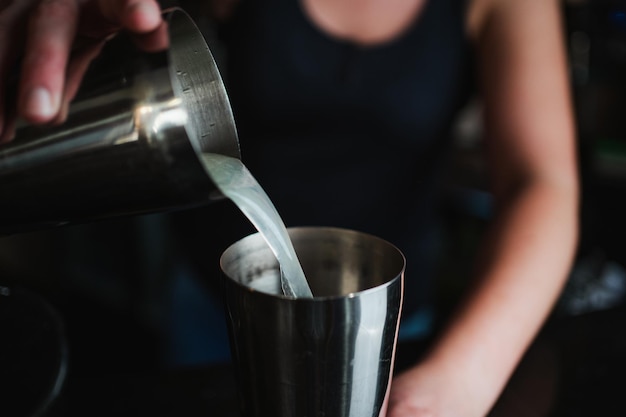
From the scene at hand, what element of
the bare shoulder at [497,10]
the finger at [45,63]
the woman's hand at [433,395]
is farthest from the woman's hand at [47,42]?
the bare shoulder at [497,10]

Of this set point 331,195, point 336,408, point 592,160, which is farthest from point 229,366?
point 592,160

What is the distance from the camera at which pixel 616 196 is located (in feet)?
7.38

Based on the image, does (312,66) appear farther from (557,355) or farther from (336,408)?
(336,408)

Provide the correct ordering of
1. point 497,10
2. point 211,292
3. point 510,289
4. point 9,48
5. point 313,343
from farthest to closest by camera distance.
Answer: point 211,292
point 497,10
point 510,289
point 9,48
point 313,343

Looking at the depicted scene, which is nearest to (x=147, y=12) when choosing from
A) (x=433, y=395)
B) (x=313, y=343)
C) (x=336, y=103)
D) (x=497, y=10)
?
(x=313, y=343)

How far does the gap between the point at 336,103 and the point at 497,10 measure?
1.03ft

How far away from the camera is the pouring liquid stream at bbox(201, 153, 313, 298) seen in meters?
0.52

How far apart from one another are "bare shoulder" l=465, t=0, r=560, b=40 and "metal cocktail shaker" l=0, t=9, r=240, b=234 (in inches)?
27.3

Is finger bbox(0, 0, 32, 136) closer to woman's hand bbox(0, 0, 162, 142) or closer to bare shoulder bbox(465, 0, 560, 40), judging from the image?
woman's hand bbox(0, 0, 162, 142)

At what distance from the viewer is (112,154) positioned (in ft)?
1.60

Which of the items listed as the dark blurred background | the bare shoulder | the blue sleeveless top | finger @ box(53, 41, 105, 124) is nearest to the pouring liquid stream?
finger @ box(53, 41, 105, 124)

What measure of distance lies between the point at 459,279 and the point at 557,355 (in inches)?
68.5

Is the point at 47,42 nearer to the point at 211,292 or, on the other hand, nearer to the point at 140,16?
the point at 140,16

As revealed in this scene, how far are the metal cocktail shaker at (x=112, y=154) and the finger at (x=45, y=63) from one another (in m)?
0.03
